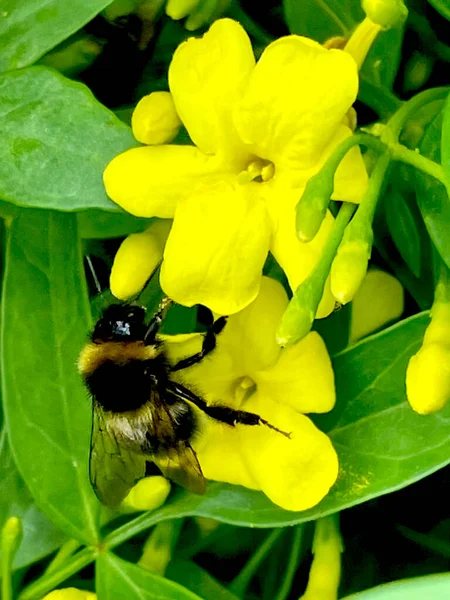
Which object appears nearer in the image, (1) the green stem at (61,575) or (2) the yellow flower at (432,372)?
(2) the yellow flower at (432,372)

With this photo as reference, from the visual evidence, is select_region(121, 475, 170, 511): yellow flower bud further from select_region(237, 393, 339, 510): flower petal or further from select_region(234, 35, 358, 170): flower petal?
select_region(234, 35, 358, 170): flower petal

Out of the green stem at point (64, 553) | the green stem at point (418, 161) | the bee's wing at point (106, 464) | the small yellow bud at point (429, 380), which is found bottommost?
the green stem at point (64, 553)

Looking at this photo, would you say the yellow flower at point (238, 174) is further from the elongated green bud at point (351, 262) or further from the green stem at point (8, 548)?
the green stem at point (8, 548)

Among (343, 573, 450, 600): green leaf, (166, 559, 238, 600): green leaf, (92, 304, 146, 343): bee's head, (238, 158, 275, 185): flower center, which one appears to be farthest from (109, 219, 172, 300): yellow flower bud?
(343, 573, 450, 600): green leaf

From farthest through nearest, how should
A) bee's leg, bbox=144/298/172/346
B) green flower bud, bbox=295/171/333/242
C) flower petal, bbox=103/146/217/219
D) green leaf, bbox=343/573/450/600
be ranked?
bee's leg, bbox=144/298/172/346 < flower petal, bbox=103/146/217/219 < green flower bud, bbox=295/171/333/242 < green leaf, bbox=343/573/450/600

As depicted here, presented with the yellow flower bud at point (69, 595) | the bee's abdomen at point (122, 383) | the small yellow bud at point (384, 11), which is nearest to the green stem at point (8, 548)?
the yellow flower bud at point (69, 595)

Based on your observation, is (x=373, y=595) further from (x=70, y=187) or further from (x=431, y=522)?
(x=431, y=522)

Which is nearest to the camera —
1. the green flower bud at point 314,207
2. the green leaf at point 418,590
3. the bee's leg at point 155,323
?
the green leaf at point 418,590
